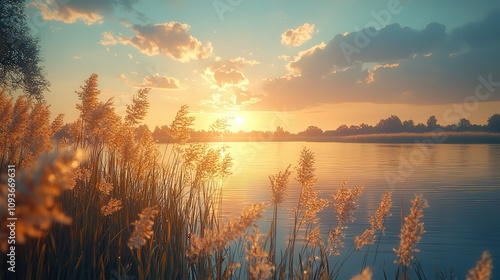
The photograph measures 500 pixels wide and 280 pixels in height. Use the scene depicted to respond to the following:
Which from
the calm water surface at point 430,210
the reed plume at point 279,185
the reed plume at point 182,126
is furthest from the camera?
the calm water surface at point 430,210

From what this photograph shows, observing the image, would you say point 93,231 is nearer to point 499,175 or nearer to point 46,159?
point 46,159

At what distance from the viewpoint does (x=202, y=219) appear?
6895 millimetres

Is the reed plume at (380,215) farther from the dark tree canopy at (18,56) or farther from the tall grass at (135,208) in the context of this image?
the dark tree canopy at (18,56)

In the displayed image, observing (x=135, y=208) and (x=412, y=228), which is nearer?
(x=412, y=228)

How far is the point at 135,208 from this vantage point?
6871mm

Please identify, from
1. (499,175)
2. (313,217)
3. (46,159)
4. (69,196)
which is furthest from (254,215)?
(499,175)

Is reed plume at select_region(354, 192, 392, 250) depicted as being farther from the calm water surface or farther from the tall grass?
the calm water surface

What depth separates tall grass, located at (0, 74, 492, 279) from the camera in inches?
200

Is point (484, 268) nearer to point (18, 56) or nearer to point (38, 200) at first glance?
point (38, 200)

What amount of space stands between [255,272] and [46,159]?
683 cm

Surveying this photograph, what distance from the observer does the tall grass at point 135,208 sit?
508 centimetres

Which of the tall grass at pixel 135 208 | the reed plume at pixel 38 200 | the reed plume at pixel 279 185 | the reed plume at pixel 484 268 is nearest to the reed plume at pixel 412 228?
the tall grass at pixel 135 208

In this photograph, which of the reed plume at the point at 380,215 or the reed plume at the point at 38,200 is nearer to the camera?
the reed plume at the point at 380,215

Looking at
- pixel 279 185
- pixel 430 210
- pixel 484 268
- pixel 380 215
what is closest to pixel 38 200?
pixel 279 185
